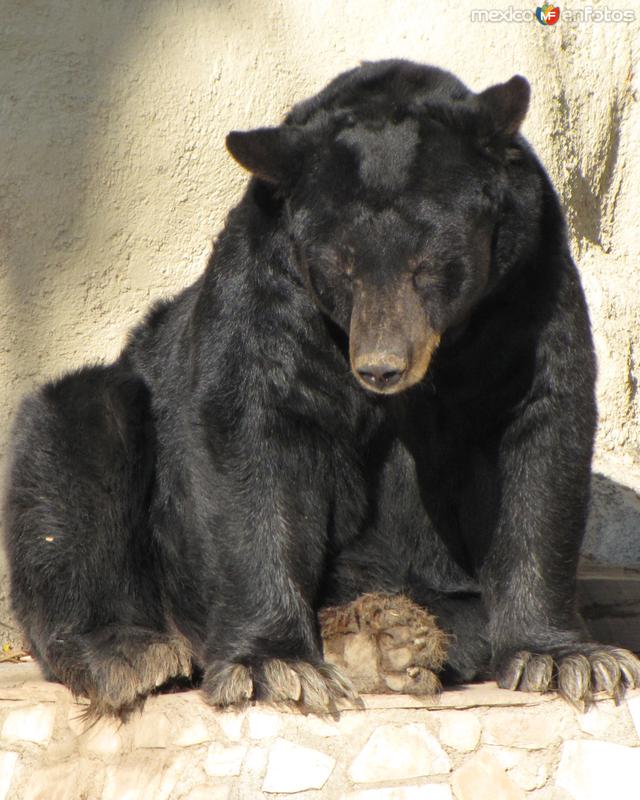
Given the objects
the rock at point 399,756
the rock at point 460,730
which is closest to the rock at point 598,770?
the rock at point 460,730

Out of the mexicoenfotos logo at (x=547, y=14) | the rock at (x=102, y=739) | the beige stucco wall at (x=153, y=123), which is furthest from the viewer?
the mexicoenfotos logo at (x=547, y=14)

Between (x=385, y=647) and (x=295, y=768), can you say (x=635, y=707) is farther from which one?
(x=295, y=768)

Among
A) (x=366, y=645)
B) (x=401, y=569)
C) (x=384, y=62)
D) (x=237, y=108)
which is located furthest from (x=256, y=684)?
(x=237, y=108)

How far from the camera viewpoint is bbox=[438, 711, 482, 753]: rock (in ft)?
14.1

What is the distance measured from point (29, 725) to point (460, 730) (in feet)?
5.75

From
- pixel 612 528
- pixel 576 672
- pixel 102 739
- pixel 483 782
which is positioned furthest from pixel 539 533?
pixel 612 528

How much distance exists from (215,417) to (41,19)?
2814 mm

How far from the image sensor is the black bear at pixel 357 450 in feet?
14.5

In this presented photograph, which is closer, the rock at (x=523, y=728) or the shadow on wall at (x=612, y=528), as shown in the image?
the rock at (x=523, y=728)

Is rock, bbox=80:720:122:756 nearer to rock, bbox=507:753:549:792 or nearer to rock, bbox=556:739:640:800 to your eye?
rock, bbox=507:753:549:792

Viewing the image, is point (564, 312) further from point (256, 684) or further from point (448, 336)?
point (256, 684)

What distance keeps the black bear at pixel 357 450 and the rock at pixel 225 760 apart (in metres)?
0.17

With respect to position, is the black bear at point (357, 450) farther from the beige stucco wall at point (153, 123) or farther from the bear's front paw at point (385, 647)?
the beige stucco wall at point (153, 123)

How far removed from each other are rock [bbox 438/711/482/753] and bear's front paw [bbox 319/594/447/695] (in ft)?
0.49
